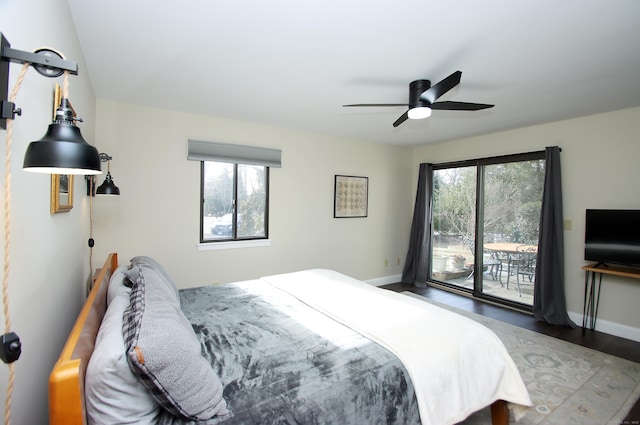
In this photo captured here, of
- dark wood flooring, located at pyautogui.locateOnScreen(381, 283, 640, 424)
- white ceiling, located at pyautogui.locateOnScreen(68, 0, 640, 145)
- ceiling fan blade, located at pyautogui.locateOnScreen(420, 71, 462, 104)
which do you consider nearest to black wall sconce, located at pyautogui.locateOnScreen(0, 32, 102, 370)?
white ceiling, located at pyautogui.locateOnScreen(68, 0, 640, 145)

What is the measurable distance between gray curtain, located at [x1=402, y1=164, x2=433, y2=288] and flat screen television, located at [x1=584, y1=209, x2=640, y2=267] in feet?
7.00

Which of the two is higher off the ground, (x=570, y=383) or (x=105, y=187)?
(x=105, y=187)

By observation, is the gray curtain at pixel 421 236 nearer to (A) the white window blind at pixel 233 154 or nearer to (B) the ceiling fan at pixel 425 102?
(A) the white window blind at pixel 233 154

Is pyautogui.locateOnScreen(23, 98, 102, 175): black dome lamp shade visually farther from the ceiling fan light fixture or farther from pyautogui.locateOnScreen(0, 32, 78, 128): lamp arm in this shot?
the ceiling fan light fixture

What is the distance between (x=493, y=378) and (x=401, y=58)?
2.16m

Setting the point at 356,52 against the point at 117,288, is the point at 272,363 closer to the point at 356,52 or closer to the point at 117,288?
the point at 117,288

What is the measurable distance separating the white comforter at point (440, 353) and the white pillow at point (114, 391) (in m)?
1.13

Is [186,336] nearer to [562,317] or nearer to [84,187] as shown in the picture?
[84,187]

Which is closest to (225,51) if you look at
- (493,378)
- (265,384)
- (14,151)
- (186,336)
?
(14,151)

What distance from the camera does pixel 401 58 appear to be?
7.23 feet

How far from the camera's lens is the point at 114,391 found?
3.40ft

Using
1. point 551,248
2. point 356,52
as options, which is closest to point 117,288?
point 356,52

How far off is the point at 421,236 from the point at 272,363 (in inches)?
170

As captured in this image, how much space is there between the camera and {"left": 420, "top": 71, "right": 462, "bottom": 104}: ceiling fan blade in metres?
1.98
